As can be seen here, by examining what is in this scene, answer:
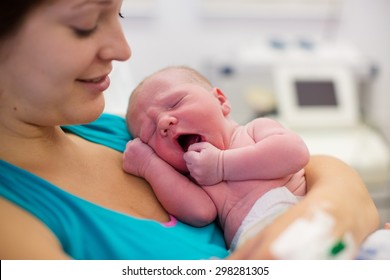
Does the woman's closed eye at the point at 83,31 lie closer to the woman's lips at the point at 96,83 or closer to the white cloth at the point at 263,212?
the woman's lips at the point at 96,83

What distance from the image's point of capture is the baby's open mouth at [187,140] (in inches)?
42.6

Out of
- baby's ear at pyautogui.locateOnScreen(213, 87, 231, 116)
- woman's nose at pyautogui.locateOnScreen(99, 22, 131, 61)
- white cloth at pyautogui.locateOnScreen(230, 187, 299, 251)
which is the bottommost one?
white cloth at pyautogui.locateOnScreen(230, 187, 299, 251)

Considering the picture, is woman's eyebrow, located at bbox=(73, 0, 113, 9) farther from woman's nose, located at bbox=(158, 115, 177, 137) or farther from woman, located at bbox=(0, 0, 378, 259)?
woman's nose, located at bbox=(158, 115, 177, 137)

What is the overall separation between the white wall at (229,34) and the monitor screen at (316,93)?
1.29 feet


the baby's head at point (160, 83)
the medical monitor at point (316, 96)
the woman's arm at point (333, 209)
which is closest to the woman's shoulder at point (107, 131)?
the baby's head at point (160, 83)

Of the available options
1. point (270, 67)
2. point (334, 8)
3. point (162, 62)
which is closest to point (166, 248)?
point (270, 67)

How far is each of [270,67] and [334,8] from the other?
0.64m

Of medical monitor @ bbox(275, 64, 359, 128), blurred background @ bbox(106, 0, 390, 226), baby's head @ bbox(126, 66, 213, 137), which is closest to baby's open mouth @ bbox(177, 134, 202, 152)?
baby's head @ bbox(126, 66, 213, 137)

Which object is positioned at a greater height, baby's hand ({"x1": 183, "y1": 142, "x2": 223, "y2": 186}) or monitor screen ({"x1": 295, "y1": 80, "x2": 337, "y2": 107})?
baby's hand ({"x1": 183, "y1": 142, "x2": 223, "y2": 186})

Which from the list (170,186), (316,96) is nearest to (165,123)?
(170,186)

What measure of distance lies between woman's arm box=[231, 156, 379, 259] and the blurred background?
1.13 m

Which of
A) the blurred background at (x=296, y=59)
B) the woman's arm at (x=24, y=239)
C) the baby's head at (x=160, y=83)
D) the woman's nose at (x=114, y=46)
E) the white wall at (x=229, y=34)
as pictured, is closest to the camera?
the woman's arm at (x=24, y=239)

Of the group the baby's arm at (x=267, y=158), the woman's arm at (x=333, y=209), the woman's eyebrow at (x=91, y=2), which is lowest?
the woman's arm at (x=333, y=209)

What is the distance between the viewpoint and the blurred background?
2.34 m
